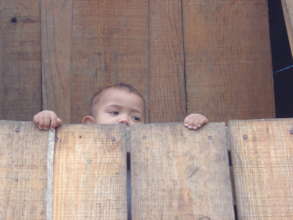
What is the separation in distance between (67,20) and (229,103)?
2.57 feet

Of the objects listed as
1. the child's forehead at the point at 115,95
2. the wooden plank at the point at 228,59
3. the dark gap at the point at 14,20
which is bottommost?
the child's forehead at the point at 115,95

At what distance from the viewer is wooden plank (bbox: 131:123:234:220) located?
6.50 feet

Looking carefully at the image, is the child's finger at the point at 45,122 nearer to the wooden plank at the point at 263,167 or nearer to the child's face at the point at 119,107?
the wooden plank at the point at 263,167

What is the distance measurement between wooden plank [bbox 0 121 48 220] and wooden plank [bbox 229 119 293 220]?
53cm

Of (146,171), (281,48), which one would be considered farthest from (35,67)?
(146,171)

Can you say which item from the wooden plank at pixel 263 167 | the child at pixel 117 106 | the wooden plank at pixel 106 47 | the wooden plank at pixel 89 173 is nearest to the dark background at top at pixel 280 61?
the wooden plank at pixel 106 47

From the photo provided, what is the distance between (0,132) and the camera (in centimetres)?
208

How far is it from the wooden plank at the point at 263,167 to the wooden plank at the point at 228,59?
1019mm

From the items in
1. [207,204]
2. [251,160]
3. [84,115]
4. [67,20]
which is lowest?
[207,204]

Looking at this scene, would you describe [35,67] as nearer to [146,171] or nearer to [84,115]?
[84,115]

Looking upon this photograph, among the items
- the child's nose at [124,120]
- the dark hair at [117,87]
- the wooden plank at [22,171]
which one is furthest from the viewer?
the dark hair at [117,87]

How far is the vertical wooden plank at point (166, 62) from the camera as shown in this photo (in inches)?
124

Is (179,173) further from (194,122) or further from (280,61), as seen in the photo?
(280,61)

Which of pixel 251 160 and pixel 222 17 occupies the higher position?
pixel 222 17
